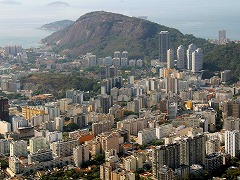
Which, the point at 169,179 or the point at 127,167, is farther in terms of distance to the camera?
the point at 127,167

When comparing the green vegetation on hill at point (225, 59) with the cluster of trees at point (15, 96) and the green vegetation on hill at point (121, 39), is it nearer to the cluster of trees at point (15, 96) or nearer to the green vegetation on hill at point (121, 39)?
the green vegetation on hill at point (121, 39)

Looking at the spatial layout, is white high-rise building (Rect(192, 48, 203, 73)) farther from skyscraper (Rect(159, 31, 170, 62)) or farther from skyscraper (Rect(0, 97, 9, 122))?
skyscraper (Rect(0, 97, 9, 122))

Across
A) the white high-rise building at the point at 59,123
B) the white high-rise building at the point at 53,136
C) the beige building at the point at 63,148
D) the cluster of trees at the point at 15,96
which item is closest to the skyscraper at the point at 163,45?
the cluster of trees at the point at 15,96

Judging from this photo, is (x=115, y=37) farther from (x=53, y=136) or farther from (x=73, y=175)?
(x=73, y=175)

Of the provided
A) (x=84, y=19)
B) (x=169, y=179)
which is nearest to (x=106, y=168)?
(x=169, y=179)

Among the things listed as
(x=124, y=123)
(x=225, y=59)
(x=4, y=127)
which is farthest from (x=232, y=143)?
(x=225, y=59)

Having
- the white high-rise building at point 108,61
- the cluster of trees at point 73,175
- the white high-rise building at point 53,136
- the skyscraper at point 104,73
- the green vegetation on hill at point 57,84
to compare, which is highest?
the white high-rise building at point 108,61

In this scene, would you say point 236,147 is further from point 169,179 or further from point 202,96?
point 202,96

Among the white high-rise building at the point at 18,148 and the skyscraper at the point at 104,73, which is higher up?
the skyscraper at the point at 104,73
